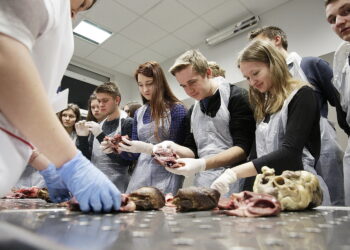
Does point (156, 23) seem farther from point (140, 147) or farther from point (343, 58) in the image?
point (343, 58)

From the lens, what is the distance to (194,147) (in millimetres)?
2010

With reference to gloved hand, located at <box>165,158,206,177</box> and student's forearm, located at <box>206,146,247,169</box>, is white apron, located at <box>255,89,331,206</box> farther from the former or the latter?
gloved hand, located at <box>165,158,206,177</box>

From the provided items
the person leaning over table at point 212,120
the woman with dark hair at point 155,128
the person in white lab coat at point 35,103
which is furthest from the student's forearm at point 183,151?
the person in white lab coat at point 35,103

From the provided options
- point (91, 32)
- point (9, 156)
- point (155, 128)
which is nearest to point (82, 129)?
point (155, 128)

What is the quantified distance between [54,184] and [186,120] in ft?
3.50

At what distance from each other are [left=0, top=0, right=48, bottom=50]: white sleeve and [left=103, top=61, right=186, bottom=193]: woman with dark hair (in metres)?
1.27

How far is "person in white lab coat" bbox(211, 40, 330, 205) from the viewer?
1.31 metres

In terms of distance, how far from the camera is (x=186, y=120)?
2.07m

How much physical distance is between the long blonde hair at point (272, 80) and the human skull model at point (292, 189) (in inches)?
20.6

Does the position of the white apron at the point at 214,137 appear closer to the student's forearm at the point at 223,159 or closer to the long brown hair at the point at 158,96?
the student's forearm at the point at 223,159

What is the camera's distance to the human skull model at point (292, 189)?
100 cm

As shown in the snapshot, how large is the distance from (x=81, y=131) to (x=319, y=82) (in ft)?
6.71

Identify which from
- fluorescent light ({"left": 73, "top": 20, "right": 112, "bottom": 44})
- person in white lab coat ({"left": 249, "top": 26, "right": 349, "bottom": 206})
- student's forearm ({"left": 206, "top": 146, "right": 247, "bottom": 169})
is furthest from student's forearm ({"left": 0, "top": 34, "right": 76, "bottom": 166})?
fluorescent light ({"left": 73, "top": 20, "right": 112, "bottom": 44})

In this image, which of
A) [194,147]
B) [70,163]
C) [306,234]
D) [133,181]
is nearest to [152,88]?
[194,147]
